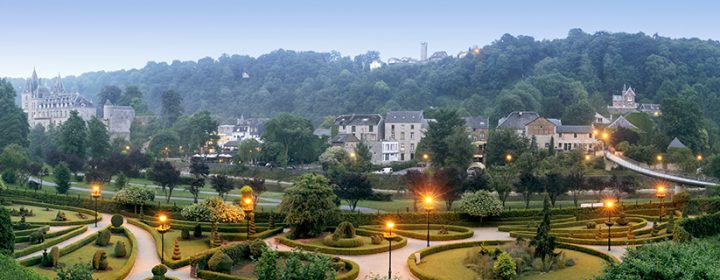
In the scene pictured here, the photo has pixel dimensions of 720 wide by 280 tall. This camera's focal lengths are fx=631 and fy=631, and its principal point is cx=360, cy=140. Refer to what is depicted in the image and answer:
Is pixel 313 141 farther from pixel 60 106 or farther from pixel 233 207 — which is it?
pixel 60 106

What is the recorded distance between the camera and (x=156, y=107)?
629ft

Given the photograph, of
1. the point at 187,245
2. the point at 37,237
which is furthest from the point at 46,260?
the point at 187,245

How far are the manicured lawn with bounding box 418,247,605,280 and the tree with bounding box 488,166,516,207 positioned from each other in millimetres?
16359

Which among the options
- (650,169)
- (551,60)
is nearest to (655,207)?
(650,169)

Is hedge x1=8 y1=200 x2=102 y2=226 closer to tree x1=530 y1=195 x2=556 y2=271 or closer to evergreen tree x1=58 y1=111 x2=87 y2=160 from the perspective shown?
tree x1=530 y1=195 x2=556 y2=271

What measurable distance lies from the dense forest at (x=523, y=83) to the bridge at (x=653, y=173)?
2455 cm

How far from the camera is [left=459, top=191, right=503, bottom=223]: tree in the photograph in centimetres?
4597

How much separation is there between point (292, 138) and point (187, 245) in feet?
167

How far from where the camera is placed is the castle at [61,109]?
128750 mm

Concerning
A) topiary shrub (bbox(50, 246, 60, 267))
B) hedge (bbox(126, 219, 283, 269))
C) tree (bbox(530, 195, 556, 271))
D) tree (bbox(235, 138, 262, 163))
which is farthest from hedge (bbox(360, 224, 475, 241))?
tree (bbox(235, 138, 262, 163))

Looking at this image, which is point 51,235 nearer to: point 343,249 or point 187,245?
point 187,245

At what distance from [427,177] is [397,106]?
248 ft

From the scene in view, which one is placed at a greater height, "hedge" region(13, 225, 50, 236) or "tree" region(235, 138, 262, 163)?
"tree" region(235, 138, 262, 163)

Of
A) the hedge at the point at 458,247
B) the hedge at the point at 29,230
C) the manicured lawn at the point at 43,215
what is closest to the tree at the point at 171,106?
the manicured lawn at the point at 43,215
